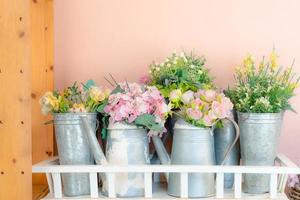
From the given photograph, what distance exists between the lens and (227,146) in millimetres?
1261

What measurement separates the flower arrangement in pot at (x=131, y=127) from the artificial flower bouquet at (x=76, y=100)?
0.10 ft

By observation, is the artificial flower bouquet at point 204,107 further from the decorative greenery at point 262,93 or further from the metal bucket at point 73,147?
the metal bucket at point 73,147

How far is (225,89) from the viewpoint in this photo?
1.40m

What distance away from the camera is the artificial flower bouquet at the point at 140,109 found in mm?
1148

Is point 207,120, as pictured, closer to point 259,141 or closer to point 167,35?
point 259,141

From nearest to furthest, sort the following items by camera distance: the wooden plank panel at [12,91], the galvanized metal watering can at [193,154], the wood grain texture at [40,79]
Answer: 1. the wooden plank panel at [12,91]
2. the galvanized metal watering can at [193,154]
3. the wood grain texture at [40,79]

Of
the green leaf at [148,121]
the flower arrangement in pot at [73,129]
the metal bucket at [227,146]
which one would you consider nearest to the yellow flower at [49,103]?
the flower arrangement in pot at [73,129]

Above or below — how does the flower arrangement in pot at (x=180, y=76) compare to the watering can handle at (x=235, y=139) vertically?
above

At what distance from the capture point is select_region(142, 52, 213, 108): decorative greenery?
122 cm

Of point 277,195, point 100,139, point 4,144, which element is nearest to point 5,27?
point 4,144

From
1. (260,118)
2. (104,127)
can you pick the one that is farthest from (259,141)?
(104,127)

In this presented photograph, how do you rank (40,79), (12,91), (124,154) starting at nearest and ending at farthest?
(12,91) → (124,154) → (40,79)

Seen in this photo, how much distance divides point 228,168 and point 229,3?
55cm

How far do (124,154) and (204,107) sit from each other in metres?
0.23
